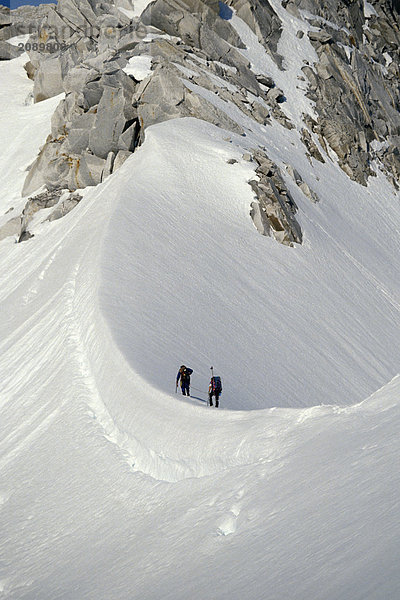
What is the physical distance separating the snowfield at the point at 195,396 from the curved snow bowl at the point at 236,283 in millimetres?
99

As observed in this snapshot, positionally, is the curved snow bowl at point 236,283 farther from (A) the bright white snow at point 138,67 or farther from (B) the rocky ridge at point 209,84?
(A) the bright white snow at point 138,67

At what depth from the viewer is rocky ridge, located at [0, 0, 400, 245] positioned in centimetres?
3484

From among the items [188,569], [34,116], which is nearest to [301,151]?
[34,116]

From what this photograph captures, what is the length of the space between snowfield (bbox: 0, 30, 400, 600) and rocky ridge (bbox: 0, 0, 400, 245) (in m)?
1.76

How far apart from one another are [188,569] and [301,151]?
35915mm

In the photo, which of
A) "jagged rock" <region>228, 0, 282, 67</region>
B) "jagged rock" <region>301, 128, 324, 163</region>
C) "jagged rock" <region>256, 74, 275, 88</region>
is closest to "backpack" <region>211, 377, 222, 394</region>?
"jagged rock" <region>301, 128, 324, 163</region>

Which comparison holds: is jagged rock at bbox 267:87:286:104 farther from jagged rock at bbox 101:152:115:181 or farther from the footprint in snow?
the footprint in snow

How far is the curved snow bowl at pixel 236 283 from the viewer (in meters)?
17.2

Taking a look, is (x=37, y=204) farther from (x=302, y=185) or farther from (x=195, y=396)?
(x=195, y=396)

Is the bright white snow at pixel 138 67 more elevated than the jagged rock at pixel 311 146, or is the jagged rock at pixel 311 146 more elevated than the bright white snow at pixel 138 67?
the bright white snow at pixel 138 67

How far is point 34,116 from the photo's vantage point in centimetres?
5094

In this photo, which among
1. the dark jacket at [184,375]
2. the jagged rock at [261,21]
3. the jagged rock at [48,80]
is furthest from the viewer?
the jagged rock at [48,80]

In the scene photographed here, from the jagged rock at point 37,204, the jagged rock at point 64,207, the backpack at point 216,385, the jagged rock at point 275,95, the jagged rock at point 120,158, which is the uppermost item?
the backpack at point 216,385

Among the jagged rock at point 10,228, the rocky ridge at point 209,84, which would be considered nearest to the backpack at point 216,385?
the rocky ridge at point 209,84
